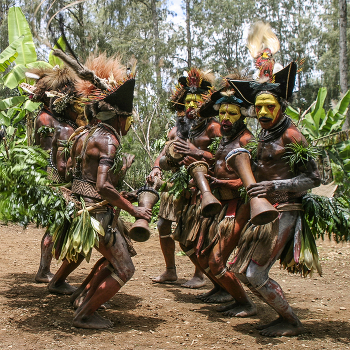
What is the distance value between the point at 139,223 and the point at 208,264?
4.21 ft

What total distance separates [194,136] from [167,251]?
65.1 inches

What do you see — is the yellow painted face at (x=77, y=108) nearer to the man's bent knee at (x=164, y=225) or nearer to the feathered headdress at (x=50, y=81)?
the feathered headdress at (x=50, y=81)

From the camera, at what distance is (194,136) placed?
5.14m

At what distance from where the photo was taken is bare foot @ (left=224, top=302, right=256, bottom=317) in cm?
423

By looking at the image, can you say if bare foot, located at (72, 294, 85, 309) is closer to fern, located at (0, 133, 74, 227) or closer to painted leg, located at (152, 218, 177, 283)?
fern, located at (0, 133, 74, 227)

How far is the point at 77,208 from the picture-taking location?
3.66m

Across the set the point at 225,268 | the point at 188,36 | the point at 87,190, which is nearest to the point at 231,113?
the point at 225,268

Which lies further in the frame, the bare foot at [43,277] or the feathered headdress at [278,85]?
the bare foot at [43,277]

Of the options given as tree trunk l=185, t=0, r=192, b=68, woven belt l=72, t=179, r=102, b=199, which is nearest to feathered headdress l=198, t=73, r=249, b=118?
woven belt l=72, t=179, r=102, b=199

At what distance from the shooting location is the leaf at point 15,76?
4784 millimetres

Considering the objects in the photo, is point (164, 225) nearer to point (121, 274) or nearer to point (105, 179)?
point (121, 274)

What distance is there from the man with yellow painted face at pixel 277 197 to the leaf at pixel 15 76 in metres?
2.55

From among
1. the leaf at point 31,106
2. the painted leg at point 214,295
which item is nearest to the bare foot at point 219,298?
the painted leg at point 214,295

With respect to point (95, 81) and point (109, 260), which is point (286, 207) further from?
Answer: point (95, 81)
